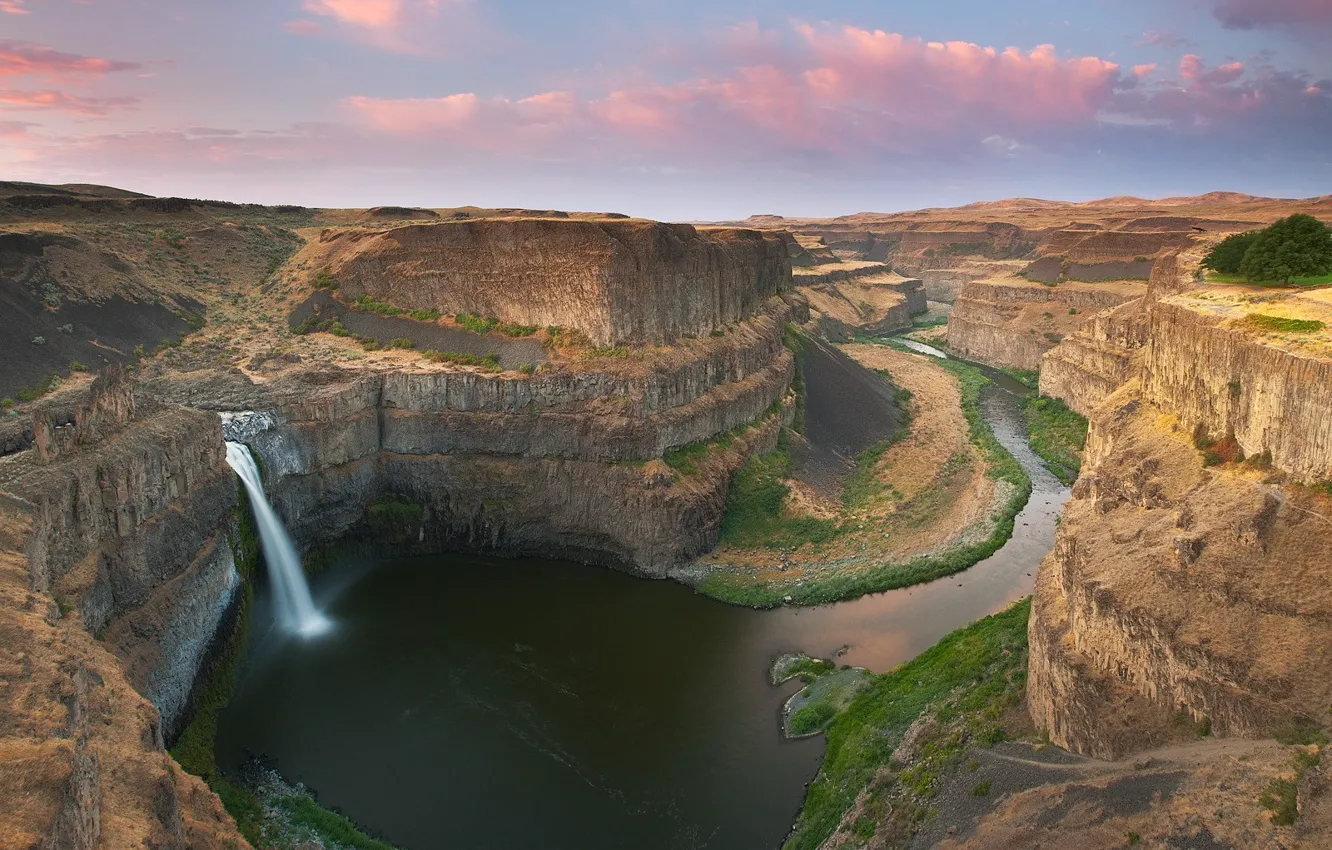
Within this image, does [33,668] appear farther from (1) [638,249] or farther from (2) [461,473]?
(1) [638,249]

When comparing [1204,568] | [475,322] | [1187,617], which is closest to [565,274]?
[475,322]

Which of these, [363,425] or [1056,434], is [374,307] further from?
[1056,434]

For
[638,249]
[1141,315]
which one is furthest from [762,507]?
[1141,315]

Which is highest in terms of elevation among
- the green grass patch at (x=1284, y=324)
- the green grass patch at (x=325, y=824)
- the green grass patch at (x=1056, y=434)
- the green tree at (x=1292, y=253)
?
the green tree at (x=1292, y=253)

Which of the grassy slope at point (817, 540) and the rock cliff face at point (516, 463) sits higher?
the rock cliff face at point (516, 463)

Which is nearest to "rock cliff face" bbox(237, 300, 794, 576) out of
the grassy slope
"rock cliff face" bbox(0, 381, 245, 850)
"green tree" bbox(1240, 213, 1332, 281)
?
the grassy slope

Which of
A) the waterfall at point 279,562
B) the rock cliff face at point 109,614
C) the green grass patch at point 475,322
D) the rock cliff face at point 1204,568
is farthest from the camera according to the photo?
the green grass patch at point 475,322

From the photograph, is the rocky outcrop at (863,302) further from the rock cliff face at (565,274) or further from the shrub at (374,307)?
the shrub at (374,307)

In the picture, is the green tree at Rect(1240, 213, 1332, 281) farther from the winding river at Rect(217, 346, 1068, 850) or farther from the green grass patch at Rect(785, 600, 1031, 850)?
the green grass patch at Rect(785, 600, 1031, 850)

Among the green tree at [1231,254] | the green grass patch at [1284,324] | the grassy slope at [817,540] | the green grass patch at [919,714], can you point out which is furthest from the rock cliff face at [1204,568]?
the green tree at [1231,254]
